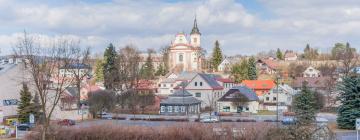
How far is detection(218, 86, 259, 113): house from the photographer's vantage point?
210 feet

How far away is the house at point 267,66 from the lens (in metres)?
127

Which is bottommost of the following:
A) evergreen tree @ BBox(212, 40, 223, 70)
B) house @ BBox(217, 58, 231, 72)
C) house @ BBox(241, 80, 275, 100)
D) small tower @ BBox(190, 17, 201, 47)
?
house @ BBox(241, 80, 275, 100)

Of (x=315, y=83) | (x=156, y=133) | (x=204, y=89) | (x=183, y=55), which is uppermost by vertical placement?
(x=183, y=55)

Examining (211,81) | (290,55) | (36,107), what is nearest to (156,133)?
(36,107)

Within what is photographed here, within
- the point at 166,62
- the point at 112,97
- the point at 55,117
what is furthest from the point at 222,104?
the point at 166,62

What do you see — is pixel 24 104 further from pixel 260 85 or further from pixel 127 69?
pixel 260 85

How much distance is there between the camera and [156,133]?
26.0 meters

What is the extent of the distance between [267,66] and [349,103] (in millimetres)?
88888

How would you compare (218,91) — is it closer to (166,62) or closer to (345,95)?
(345,95)

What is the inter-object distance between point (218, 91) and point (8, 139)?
42713mm

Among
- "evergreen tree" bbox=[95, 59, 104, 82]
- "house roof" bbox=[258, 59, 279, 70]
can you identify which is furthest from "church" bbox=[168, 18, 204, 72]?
"evergreen tree" bbox=[95, 59, 104, 82]

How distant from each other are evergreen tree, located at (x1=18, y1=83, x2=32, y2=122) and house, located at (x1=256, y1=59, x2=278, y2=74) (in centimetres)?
8778

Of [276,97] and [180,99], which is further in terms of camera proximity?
[276,97]

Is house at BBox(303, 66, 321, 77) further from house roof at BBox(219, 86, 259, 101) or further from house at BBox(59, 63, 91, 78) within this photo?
house at BBox(59, 63, 91, 78)
